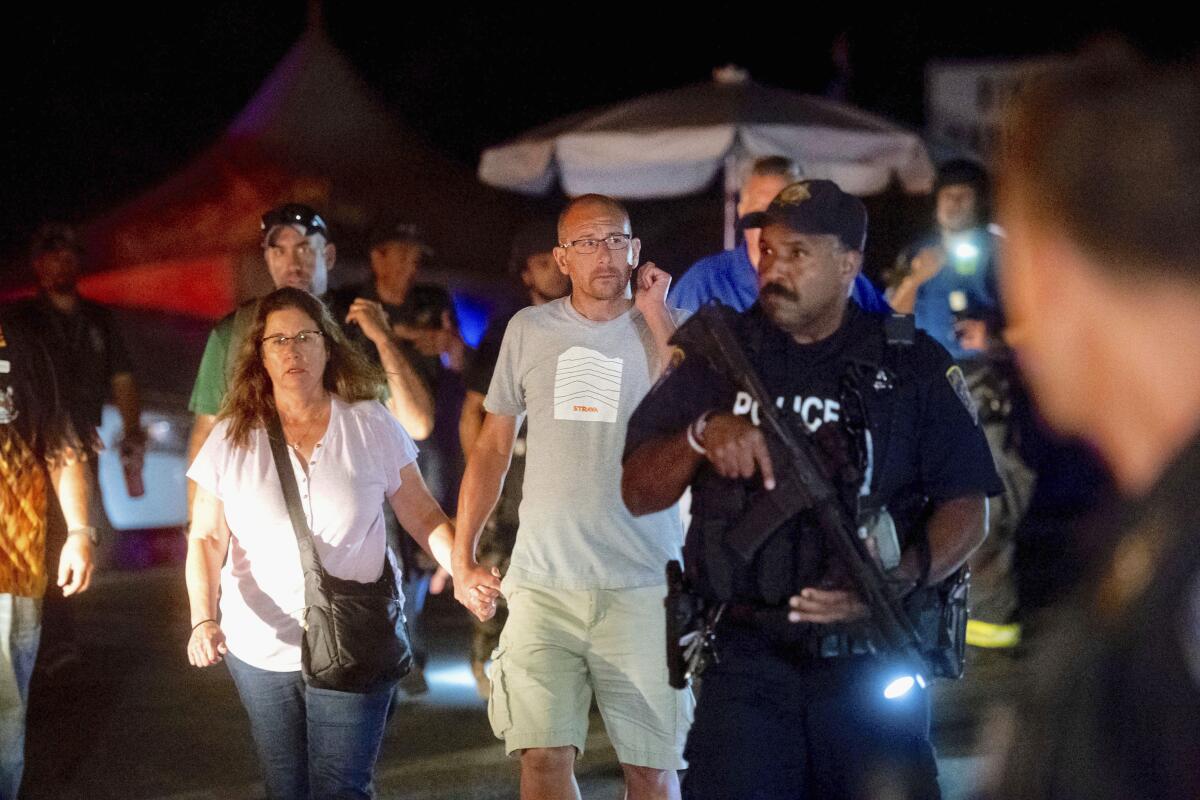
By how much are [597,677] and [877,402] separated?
1.63m

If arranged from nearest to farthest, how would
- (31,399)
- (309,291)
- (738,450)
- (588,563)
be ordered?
(738,450)
(588,563)
(31,399)
(309,291)

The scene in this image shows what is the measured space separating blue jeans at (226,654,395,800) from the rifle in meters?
1.49

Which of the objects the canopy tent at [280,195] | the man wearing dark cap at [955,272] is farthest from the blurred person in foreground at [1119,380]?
the canopy tent at [280,195]

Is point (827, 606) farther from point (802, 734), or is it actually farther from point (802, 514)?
point (802, 734)

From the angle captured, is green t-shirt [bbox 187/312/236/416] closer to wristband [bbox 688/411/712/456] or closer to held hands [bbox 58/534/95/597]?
held hands [bbox 58/534/95/597]

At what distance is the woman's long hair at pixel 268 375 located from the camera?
484cm

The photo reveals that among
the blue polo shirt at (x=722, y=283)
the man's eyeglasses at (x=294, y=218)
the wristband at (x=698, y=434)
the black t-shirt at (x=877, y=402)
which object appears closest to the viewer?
the wristband at (x=698, y=434)

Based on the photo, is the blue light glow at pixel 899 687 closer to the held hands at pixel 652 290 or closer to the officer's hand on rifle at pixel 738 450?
the officer's hand on rifle at pixel 738 450

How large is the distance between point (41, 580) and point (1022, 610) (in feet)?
21.2

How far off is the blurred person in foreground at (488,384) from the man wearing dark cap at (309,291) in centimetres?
48

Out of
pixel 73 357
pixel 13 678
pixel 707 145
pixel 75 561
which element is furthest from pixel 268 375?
pixel 707 145

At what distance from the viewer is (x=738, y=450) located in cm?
352

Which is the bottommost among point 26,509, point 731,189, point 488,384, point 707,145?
point 26,509

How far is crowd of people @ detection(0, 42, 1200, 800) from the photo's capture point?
1678 millimetres
